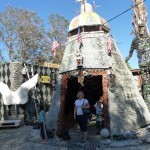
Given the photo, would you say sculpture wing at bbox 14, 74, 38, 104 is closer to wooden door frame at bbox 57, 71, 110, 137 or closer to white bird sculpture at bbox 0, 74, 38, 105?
white bird sculpture at bbox 0, 74, 38, 105

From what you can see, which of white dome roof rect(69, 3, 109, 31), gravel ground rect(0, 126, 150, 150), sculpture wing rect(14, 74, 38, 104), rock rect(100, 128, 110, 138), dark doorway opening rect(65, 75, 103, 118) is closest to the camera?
gravel ground rect(0, 126, 150, 150)

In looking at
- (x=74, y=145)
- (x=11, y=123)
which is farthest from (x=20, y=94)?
(x=74, y=145)

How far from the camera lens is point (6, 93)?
18422mm

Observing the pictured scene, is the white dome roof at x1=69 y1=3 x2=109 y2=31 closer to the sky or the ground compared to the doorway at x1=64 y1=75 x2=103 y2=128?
closer to the sky

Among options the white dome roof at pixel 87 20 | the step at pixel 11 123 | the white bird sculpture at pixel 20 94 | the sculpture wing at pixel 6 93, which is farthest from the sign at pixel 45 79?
the white dome roof at pixel 87 20

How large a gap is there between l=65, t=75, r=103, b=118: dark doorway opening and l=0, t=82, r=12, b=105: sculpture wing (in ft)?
16.4

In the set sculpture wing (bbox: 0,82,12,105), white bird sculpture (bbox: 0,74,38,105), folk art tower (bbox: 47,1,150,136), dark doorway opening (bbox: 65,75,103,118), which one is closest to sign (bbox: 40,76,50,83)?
white bird sculpture (bbox: 0,74,38,105)

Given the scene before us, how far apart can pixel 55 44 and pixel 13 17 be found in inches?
777

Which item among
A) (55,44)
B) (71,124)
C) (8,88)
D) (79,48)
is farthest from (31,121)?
(79,48)

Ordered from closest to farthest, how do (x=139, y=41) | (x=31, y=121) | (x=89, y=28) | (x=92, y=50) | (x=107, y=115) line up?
(x=107, y=115), (x=92, y=50), (x=89, y=28), (x=139, y=41), (x=31, y=121)

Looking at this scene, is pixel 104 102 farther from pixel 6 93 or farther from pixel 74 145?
pixel 6 93

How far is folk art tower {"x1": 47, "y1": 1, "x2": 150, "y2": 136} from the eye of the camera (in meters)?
10.9

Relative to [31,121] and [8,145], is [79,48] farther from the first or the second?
[31,121]

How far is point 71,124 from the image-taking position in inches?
572
